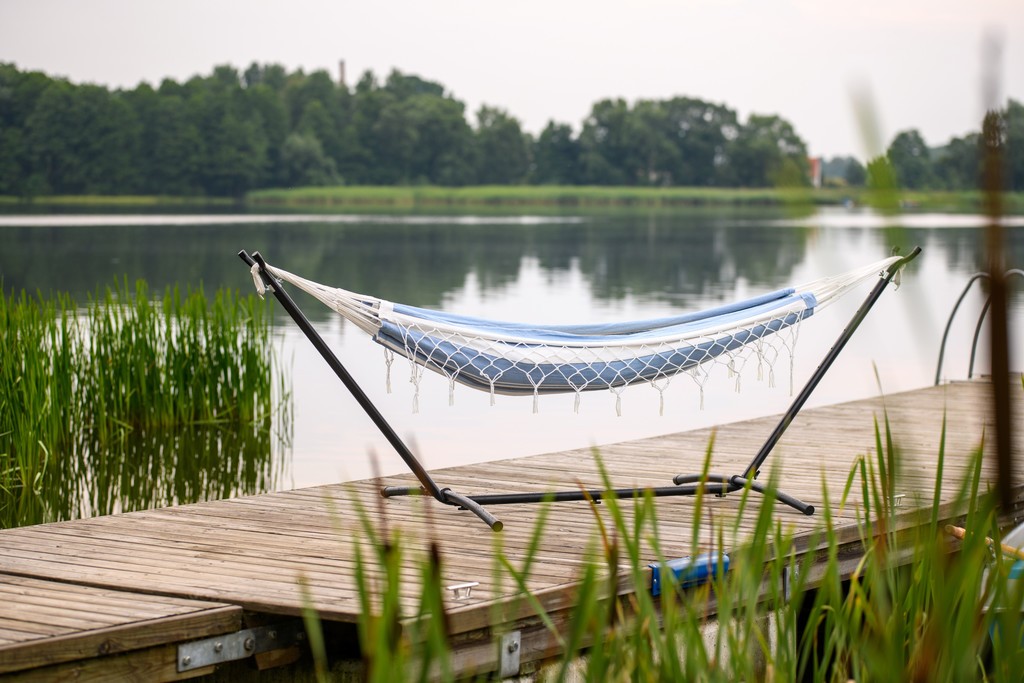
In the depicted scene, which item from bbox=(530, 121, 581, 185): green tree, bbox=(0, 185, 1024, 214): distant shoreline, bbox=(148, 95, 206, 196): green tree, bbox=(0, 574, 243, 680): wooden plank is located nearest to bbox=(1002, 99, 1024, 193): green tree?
bbox=(0, 574, 243, 680): wooden plank

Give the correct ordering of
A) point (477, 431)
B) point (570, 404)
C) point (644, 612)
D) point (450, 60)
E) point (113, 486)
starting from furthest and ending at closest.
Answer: point (450, 60)
point (570, 404)
point (477, 431)
point (113, 486)
point (644, 612)

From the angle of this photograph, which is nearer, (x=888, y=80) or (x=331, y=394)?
(x=888, y=80)

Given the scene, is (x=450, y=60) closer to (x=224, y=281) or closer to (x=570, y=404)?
(x=224, y=281)

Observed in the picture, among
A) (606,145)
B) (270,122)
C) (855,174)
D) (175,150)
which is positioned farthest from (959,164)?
(606,145)

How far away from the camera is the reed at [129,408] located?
5.64 m

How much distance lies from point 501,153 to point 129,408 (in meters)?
59.1

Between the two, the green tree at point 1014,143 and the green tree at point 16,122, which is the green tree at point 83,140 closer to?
the green tree at point 16,122

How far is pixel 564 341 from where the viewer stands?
378cm

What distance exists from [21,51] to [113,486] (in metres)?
48.2

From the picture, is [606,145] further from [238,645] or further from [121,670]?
[121,670]

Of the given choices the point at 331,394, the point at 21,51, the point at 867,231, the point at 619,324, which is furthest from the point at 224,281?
the point at 21,51

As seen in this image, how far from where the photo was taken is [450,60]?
7550cm

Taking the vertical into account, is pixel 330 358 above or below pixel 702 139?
below

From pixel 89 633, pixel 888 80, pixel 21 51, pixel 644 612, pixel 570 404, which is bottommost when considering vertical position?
pixel 570 404
